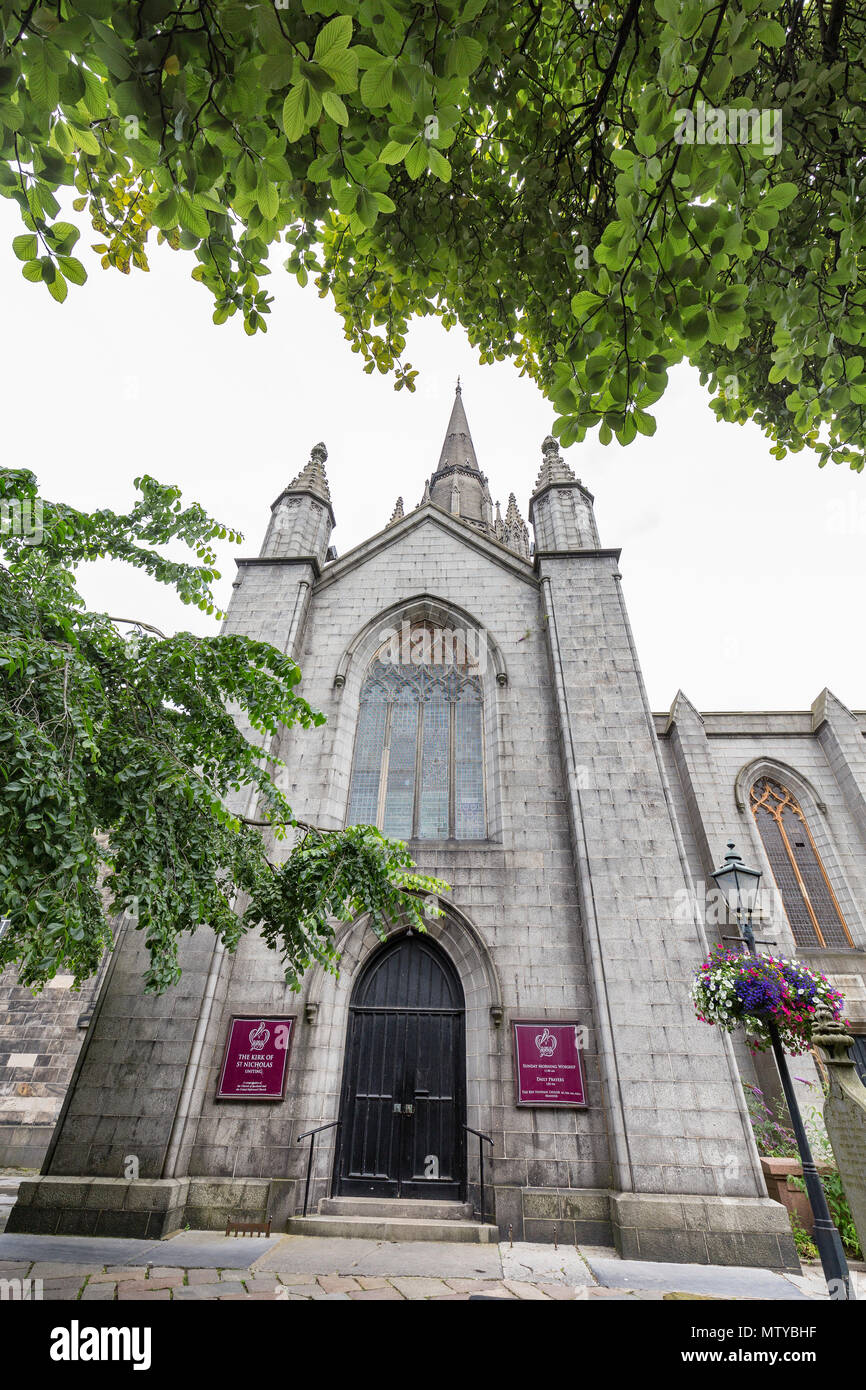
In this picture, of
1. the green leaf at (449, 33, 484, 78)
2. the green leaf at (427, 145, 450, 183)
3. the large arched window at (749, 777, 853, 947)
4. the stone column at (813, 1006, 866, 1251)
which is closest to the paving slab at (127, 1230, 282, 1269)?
the stone column at (813, 1006, 866, 1251)

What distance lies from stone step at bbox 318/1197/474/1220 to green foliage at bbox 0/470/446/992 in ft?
12.7

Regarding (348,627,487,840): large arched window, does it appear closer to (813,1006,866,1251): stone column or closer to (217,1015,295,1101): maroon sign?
(217,1015,295,1101): maroon sign

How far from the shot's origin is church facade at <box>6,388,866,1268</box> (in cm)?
779

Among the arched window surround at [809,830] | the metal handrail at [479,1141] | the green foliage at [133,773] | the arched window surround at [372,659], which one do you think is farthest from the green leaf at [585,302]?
the arched window surround at [809,830]

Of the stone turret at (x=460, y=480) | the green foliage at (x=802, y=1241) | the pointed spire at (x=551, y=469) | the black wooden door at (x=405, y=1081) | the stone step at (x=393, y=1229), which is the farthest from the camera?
the stone turret at (x=460, y=480)

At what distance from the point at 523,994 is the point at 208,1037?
14.6ft

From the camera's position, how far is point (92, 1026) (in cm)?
871

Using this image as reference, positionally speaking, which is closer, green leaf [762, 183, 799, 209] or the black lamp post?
green leaf [762, 183, 799, 209]

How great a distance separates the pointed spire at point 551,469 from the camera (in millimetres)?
14453

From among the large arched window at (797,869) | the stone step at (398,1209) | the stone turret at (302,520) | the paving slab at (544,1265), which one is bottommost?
the paving slab at (544,1265)

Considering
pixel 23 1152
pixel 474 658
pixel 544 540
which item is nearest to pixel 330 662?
pixel 474 658

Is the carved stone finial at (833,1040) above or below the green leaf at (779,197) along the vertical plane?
below

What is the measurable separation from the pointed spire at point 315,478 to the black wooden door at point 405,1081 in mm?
A: 10128

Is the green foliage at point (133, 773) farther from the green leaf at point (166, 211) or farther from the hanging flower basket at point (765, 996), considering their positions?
the hanging flower basket at point (765, 996)
